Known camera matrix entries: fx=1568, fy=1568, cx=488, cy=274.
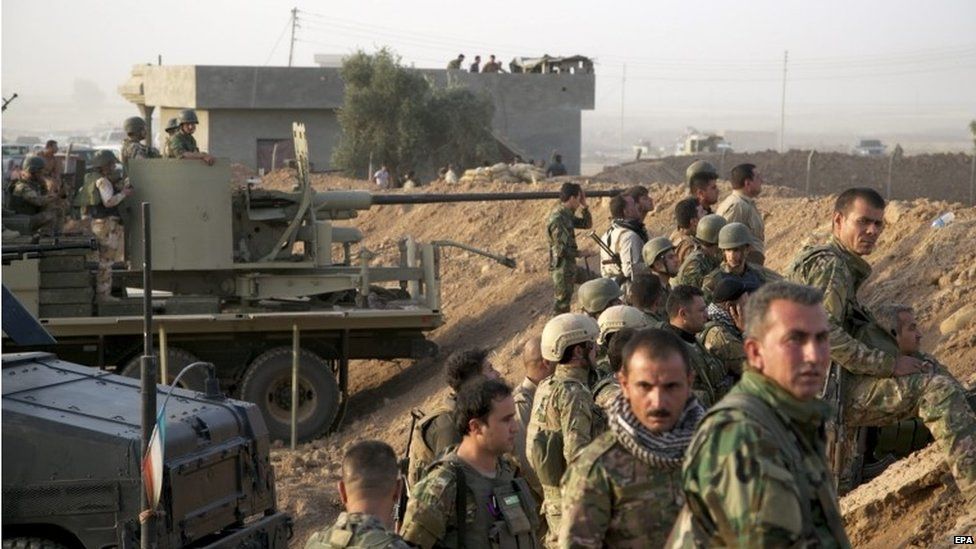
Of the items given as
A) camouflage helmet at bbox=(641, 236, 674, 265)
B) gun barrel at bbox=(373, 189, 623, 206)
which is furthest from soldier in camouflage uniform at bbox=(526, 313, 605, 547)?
gun barrel at bbox=(373, 189, 623, 206)

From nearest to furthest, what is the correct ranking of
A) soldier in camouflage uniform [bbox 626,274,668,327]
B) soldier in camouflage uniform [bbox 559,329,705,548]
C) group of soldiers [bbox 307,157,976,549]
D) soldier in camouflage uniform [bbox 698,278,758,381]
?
group of soldiers [bbox 307,157,976,549], soldier in camouflage uniform [bbox 559,329,705,548], soldier in camouflage uniform [bbox 698,278,758,381], soldier in camouflage uniform [bbox 626,274,668,327]

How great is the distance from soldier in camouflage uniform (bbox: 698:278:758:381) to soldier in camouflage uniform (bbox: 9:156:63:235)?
327 inches

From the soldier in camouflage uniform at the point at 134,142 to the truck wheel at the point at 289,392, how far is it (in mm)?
2291

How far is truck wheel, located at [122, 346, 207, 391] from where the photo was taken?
1473 cm

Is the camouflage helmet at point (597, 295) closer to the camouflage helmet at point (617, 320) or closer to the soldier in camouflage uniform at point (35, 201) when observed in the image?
the camouflage helmet at point (617, 320)

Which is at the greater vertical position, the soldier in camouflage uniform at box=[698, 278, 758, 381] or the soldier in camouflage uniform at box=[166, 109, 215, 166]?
the soldier in camouflage uniform at box=[166, 109, 215, 166]

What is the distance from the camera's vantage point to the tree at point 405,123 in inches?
1451

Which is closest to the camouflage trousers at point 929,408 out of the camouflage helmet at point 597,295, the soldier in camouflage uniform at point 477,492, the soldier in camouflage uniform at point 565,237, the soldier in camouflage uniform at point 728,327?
the soldier in camouflage uniform at point 728,327

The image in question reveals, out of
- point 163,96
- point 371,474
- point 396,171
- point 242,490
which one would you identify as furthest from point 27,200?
point 163,96

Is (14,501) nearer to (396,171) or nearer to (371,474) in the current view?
(371,474)

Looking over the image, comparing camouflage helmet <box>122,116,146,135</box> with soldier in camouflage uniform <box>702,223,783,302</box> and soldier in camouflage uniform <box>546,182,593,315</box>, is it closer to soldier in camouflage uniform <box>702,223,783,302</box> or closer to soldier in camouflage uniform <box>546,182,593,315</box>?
soldier in camouflage uniform <box>546,182,593,315</box>

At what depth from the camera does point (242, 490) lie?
8133 millimetres

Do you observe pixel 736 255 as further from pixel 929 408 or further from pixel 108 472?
pixel 108 472

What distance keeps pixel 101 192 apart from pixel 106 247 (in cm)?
59
